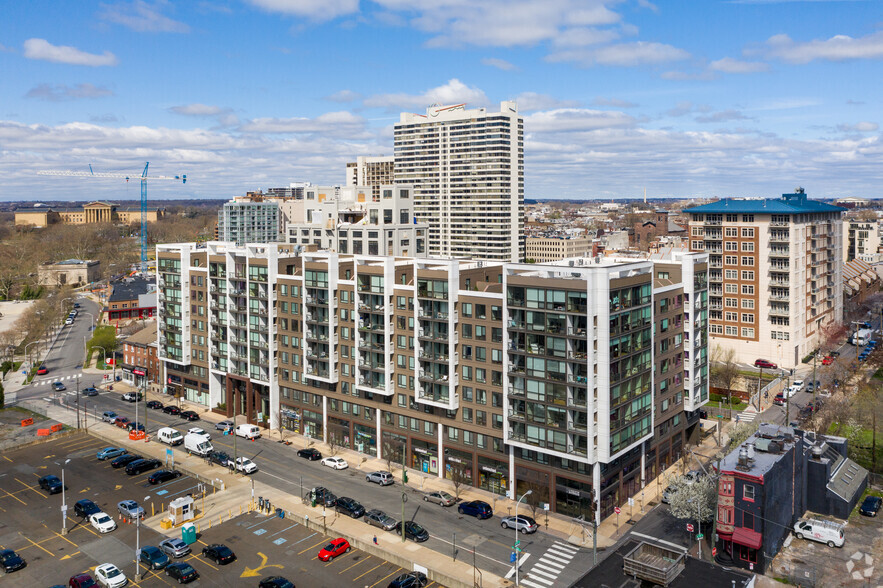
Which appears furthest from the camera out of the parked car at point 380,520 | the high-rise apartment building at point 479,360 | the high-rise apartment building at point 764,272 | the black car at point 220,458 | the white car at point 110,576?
the high-rise apartment building at point 764,272

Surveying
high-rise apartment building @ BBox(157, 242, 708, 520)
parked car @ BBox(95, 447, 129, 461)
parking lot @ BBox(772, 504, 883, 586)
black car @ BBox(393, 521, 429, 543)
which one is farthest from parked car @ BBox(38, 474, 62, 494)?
parking lot @ BBox(772, 504, 883, 586)

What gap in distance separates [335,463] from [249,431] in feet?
63.5

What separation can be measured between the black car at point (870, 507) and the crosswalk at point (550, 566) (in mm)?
33868

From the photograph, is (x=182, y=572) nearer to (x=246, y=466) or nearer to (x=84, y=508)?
(x=84, y=508)

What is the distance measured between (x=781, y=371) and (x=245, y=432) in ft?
344

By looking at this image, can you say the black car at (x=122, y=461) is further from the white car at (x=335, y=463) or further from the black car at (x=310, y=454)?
the white car at (x=335, y=463)

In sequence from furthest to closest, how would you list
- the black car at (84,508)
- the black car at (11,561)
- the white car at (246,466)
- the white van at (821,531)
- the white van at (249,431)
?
the white van at (249,431), the white car at (246,466), the black car at (84,508), the white van at (821,531), the black car at (11,561)

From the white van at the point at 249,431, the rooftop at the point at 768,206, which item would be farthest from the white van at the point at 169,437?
the rooftop at the point at 768,206

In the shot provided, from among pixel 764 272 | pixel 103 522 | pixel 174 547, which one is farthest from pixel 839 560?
pixel 764 272

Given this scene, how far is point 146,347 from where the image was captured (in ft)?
435

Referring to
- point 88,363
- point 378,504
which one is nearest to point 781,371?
point 378,504

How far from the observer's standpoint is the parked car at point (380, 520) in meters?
72.1

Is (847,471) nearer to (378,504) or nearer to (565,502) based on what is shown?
(565,502)

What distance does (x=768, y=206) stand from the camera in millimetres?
142250
